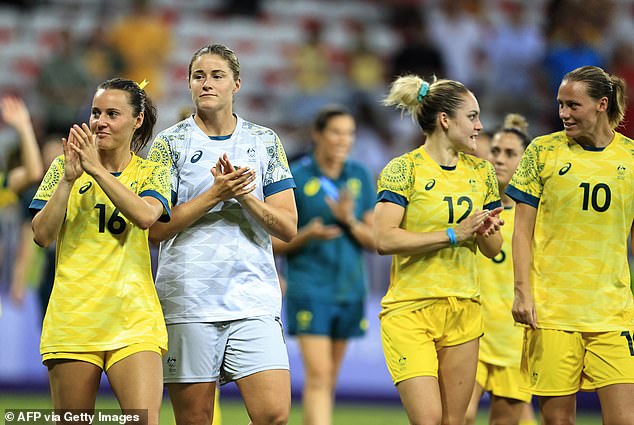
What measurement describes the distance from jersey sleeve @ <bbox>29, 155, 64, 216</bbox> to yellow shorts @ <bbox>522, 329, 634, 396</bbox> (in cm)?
275

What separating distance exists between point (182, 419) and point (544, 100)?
9.56 metres

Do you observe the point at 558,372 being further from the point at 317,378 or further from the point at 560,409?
the point at 317,378

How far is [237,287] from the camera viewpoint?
559 cm

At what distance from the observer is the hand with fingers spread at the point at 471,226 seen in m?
5.80

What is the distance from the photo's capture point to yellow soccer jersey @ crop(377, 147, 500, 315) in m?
5.98

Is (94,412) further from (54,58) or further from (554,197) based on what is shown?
(54,58)

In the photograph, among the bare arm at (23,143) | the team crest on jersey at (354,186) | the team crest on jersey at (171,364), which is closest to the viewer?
the team crest on jersey at (171,364)

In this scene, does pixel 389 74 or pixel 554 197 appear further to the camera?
pixel 389 74

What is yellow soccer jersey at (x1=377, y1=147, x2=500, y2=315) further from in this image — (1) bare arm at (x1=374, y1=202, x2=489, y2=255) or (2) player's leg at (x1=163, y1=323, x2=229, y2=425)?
(2) player's leg at (x1=163, y1=323, x2=229, y2=425)

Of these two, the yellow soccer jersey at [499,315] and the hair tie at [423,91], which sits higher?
the hair tie at [423,91]

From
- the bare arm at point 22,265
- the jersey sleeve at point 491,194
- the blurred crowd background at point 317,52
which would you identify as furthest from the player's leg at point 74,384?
the blurred crowd background at point 317,52

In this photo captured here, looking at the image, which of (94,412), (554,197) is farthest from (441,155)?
(94,412)

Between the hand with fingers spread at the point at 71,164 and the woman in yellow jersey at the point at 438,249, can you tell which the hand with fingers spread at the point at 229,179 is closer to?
the hand with fingers spread at the point at 71,164

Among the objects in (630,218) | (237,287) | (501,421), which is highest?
(630,218)
